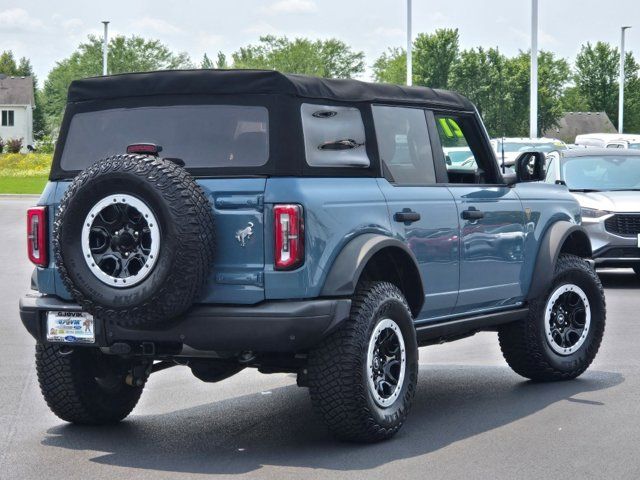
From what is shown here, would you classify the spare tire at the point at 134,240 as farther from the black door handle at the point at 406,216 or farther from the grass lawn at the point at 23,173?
the grass lawn at the point at 23,173

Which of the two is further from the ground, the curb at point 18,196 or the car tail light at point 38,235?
the car tail light at point 38,235

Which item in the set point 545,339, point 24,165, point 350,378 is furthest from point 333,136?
point 24,165

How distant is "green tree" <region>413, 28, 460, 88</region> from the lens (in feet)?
378

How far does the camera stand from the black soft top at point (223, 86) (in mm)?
7125

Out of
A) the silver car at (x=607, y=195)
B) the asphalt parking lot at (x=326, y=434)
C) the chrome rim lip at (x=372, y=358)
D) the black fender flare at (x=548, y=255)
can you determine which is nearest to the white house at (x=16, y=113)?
the silver car at (x=607, y=195)

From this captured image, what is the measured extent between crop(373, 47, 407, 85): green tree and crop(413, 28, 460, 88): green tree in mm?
22499

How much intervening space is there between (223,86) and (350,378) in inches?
63.6

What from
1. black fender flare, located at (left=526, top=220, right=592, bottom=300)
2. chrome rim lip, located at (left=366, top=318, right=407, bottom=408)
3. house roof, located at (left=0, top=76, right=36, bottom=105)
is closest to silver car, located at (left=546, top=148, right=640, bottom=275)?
black fender flare, located at (left=526, top=220, right=592, bottom=300)

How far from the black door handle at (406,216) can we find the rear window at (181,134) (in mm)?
959

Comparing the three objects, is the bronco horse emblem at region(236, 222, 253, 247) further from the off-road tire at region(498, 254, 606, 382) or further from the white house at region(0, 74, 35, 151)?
the white house at region(0, 74, 35, 151)

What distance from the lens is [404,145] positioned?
8.05 m

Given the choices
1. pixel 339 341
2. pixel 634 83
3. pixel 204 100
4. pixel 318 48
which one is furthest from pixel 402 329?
pixel 318 48

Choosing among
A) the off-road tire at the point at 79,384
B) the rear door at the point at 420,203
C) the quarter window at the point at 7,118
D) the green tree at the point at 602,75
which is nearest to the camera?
the off-road tire at the point at 79,384

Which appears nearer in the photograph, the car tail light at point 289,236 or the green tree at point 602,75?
the car tail light at point 289,236
